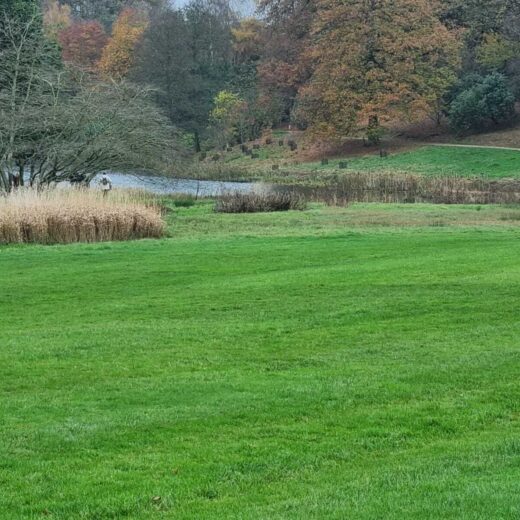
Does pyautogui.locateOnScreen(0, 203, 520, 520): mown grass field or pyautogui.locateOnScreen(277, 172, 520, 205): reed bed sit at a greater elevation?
pyautogui.locateOnScreen(277, 172, 520, 205): reed bed

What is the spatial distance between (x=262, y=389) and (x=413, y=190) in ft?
121

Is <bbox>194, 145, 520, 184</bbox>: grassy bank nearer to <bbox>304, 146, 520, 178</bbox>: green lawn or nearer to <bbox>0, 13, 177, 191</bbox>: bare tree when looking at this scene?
<bbox>304, 146, 520, 178</bbox>: green lawn

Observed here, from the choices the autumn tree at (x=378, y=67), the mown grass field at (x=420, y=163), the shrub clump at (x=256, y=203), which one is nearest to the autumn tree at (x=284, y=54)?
the autumn tree at (x=378, y=67)

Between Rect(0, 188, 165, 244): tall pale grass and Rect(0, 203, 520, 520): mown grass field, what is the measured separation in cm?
563

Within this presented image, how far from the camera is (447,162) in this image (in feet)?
187

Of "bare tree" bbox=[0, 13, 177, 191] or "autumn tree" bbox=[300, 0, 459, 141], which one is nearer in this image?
"bare tree" bbox=[0, 13, 177, 191]

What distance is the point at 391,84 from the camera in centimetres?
6281

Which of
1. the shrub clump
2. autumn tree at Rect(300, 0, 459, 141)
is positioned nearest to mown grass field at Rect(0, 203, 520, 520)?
the shrub clump

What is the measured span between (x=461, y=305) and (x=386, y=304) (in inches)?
40.7

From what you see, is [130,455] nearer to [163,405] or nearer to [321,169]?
[163,405]

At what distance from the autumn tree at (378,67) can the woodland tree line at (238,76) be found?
101mm

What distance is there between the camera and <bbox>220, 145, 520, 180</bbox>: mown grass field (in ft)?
176

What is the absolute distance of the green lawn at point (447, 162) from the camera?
175ft

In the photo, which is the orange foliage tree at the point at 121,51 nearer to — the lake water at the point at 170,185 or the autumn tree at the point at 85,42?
the autumn tree at the point at 85,42
